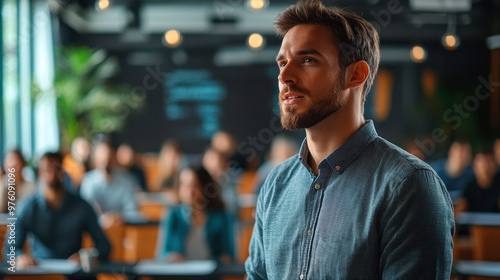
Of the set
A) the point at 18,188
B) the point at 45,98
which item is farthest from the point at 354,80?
the point at 45,98

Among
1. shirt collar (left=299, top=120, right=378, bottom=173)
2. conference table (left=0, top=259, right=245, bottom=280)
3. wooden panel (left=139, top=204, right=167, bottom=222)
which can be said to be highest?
shirt collar (left=299, top=120, right=378, bottom=173)

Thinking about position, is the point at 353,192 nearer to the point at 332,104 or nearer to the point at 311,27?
the point at 332,104

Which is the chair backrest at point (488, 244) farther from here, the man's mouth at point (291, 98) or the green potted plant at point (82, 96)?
the green potted plant at point (82, 96)

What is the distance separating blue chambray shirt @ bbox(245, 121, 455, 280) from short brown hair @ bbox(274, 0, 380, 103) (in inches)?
6.9

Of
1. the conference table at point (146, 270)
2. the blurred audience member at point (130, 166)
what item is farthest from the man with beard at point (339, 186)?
the blurred audience member at point (130, 166)

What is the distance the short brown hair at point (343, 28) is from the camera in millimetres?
1334

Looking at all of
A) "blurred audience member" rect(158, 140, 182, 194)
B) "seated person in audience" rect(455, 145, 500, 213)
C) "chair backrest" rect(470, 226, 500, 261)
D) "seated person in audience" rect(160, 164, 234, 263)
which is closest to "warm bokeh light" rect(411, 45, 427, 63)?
"seated person in audience" rect(455, 145, 500, 213)

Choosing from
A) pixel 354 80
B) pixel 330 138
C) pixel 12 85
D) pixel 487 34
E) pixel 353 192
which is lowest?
pixel 353 192

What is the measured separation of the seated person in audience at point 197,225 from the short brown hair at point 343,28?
281 centimetres

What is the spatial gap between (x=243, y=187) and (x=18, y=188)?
12.7 feet

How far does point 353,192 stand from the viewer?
4.05 feet

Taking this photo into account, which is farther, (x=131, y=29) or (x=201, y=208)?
(x=131, y=29)

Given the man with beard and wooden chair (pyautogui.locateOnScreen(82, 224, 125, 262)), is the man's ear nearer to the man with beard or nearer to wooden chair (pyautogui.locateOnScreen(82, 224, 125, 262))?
the man with beard

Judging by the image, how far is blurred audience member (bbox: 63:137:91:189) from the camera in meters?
7.72
